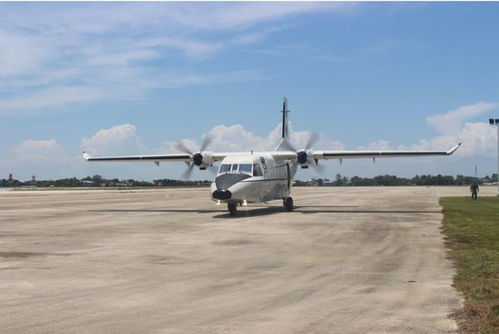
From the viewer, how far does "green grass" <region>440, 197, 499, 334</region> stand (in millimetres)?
7980

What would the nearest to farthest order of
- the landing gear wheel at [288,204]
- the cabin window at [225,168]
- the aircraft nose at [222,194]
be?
the aircraft nose at [222,194]
the cabin window at [225,168]
the landing gear wheel at [288,204]

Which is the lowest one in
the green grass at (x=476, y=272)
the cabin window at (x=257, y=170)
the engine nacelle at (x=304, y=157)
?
the green grass at (x=476, y=272)

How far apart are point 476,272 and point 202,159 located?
25276 mm

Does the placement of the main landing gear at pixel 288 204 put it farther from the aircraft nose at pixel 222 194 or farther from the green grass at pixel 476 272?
the green grass at pixel 476 272

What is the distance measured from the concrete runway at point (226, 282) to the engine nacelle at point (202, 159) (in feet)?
49.4

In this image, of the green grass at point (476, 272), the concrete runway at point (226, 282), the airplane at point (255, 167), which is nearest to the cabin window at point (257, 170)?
the airplane at point (255, 167)

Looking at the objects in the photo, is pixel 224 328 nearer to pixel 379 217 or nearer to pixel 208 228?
pixel 208 228

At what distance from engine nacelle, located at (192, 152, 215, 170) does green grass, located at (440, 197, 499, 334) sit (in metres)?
16.7

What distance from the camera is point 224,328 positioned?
758 cm

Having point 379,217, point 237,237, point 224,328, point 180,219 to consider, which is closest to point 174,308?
point 224,328

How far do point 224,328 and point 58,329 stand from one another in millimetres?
2197

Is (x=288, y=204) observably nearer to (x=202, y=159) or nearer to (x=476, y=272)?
(x=202, y=159)

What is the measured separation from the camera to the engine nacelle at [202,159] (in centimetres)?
3594

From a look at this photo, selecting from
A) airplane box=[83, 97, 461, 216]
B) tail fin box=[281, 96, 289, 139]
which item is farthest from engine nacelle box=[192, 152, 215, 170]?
tail fin box=[281, 96, 289, 139]
